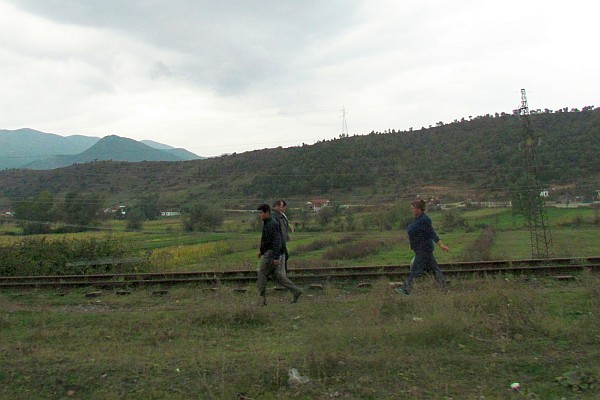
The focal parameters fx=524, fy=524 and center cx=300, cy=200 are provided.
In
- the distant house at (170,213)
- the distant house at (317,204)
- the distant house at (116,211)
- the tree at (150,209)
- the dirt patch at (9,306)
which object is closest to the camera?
the dirt patch at (9,306)

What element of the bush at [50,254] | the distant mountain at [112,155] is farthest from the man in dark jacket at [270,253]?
the distant mountain at [112,155]

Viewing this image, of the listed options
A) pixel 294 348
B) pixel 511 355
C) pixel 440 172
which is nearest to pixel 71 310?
pixel 294 348

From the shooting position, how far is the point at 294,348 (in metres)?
6.50

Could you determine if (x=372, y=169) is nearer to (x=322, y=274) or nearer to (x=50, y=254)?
(x=50, y=254)

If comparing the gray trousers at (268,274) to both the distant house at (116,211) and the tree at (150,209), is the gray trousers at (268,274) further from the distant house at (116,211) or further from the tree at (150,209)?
the distant house at (116,211)

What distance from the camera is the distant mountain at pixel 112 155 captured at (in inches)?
2591

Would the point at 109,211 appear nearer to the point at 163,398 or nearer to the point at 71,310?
the point at 71,310

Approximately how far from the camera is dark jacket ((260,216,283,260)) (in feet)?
30.8

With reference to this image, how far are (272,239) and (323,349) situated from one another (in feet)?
11.7

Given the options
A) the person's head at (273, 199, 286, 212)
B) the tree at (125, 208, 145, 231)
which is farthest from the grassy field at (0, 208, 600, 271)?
the person's head at (273, 199, 286, 212)

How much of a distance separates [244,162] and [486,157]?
2094cm

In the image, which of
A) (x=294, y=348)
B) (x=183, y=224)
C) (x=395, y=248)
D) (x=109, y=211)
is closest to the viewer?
(x=294, y=348)

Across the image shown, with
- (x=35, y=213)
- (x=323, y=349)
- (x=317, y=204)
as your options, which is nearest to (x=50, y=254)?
(x=323, y=349)

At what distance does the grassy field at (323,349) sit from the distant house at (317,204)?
17099 millimetres
